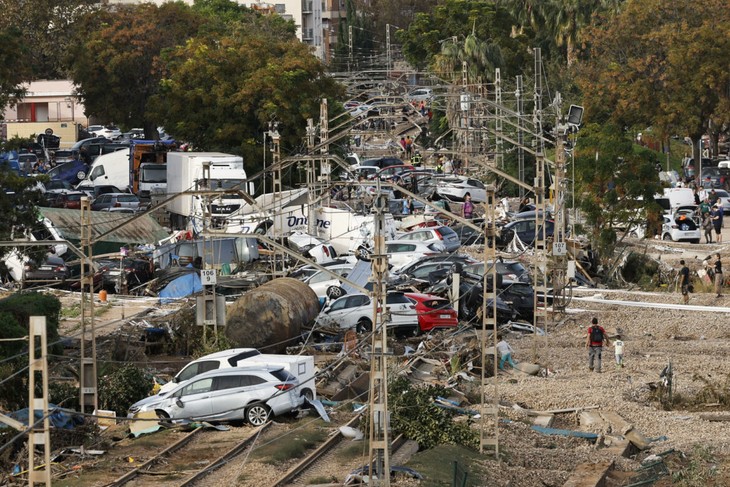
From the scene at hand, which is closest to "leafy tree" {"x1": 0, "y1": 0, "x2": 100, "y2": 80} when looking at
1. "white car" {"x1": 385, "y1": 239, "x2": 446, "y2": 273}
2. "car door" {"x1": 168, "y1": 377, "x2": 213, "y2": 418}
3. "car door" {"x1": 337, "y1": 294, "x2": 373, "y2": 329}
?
"white car" {"x1": 385, "y1": 239, "x2": 446, "y2": 273}

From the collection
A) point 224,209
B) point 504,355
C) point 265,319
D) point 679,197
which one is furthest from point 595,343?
point 679,197

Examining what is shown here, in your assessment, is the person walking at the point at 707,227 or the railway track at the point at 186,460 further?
the person walking at the point at 707,227

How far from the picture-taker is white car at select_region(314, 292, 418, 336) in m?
38.4

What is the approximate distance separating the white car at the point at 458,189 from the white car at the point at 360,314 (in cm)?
2607

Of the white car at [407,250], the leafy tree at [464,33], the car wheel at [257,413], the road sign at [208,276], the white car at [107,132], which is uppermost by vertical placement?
the leafy tree at [464,33]

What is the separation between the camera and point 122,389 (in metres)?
30.9

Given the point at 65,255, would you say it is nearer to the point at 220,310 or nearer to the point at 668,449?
the point at 220,310

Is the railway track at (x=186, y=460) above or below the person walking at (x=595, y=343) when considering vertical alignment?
below

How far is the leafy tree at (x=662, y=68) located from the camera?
7175 cm

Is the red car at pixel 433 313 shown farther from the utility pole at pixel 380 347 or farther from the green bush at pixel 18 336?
the utility pole at pixel 380 347

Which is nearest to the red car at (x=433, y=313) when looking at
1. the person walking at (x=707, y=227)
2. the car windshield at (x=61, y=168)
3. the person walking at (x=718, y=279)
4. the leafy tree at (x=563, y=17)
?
the person walking at (x=718, y=279)

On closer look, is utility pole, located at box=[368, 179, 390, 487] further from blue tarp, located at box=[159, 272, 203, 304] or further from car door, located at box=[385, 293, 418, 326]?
blue tarp, located at box=[159, 272, 203, 304]

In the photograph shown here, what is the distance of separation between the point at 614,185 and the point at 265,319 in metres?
17.4

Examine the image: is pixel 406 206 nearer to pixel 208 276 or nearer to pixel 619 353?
pixel 619 353
